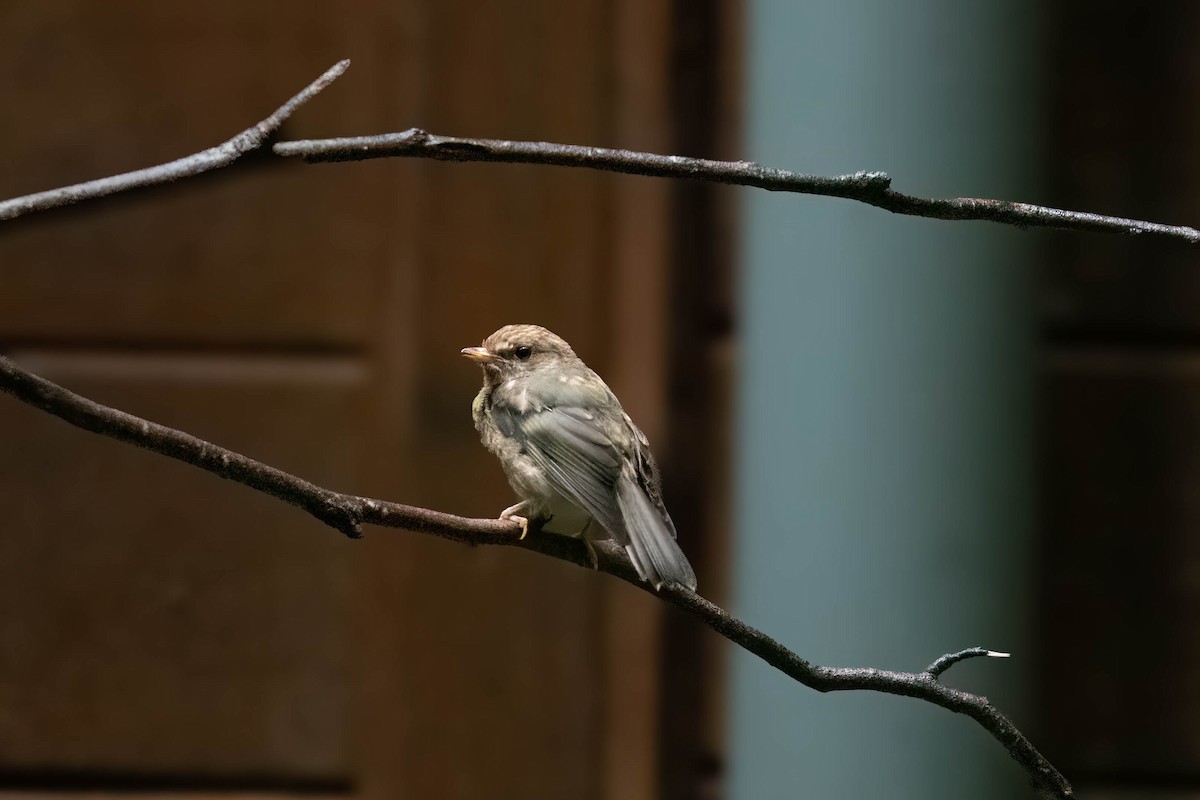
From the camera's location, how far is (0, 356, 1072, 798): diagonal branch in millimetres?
503

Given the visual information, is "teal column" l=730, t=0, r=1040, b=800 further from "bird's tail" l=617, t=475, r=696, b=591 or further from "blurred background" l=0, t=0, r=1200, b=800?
"bird's tail" l=617, t=475, r=696, b=591

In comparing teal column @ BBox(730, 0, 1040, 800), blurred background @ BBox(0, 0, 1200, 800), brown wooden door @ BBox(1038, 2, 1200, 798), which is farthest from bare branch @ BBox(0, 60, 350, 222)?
brown wooden door @ BBox(1038, 2, 1200, 798)

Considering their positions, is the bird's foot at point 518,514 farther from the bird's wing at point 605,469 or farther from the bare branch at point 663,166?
the bare branch at point 663,166

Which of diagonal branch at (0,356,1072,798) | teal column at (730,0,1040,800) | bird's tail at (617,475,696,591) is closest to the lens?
diagonal branch at (0,356,1072,798)

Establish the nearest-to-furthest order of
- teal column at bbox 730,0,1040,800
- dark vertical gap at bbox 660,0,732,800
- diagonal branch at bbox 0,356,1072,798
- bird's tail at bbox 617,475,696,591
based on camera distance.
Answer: diagonal branch at bbox 0,356,1072,798
bird's tail at bbox 617,475,696,591
teal column at bbox 730,0,1040,800
dark vertical gap at bbox 660,0,732,800

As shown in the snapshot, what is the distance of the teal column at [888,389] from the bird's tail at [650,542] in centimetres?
48

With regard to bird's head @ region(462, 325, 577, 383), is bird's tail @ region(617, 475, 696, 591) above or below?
below

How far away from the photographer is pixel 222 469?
1.77 feet

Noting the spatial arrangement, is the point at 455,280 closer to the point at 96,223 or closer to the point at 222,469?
the point at 96,223

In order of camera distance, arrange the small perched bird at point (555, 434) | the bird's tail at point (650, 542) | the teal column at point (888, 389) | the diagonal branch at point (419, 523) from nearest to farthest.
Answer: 1. the diagonal branch at point (419, 523)
2. the bird's tail at point (650, 542)
3. the small perched bird at point (555, 434)
4. the teal column at point (888, 389)

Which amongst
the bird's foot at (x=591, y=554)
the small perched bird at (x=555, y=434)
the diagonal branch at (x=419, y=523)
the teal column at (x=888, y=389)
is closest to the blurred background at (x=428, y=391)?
the teal column at (x=888, y=389)

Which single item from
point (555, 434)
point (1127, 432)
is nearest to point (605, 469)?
point (555, 434)

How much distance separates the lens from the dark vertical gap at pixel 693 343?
168 cm

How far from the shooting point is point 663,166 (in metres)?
0.54
